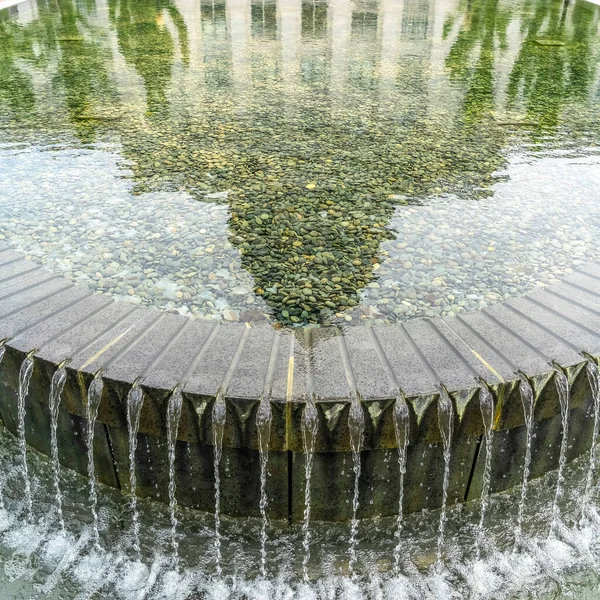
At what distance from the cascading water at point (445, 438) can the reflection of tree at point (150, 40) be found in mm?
5473

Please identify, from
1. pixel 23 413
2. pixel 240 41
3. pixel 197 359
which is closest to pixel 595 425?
pixel 197 359

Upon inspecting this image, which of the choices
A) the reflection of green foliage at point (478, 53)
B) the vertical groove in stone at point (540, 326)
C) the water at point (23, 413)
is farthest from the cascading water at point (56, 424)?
the reflection of green foliage at point (478, 53)

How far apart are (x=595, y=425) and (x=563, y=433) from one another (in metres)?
0.24

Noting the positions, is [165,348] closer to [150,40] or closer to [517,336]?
[517,336]

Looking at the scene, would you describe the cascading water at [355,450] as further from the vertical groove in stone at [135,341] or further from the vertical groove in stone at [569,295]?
the vertical groove in stone at [569,295]

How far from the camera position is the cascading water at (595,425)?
120 inches

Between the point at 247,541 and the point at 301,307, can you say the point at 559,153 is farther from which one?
the point at 247,541

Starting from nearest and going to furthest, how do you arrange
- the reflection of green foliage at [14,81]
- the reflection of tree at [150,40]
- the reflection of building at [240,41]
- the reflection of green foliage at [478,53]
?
the reflection of green foliage at [14,81], the reflection of green foliage at [478,53], the reflection of tree at [150,40], the reflection of building at [240,41]

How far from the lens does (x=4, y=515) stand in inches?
132

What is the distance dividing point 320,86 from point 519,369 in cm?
608

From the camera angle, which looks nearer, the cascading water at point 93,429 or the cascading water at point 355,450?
the cascading water at point 355,450

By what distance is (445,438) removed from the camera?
301cm

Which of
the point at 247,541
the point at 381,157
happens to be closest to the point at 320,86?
the point at 381,157

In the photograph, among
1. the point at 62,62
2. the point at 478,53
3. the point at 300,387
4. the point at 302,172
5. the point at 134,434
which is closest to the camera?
the point at 300,387
